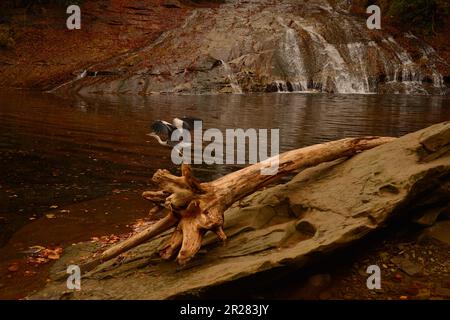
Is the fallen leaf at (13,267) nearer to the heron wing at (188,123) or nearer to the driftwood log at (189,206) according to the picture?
the driftwood log at (189,206)

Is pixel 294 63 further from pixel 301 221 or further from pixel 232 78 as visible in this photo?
pixel 301 221

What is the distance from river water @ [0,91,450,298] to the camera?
21.0 feet

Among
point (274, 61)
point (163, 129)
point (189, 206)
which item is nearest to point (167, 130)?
point (163, 129)

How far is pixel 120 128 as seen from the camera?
13.4 meters

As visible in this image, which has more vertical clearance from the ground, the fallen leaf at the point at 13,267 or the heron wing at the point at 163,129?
the heron wing at the point at 163,129

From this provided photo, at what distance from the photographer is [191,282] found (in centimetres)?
372

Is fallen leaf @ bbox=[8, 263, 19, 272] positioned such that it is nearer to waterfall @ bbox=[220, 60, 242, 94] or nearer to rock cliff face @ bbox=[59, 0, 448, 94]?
rock cliff face @ bbox=[59, 0, 448, 94]

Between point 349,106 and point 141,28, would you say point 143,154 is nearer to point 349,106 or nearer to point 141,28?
point 349,106

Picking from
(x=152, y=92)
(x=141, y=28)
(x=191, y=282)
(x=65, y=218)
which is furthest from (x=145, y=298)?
(x=141, y=28)

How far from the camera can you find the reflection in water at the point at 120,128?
7.70 meters

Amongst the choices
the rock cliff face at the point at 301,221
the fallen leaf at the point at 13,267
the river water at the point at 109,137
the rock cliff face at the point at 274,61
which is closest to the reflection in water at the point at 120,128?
the river water at the point at 109,137

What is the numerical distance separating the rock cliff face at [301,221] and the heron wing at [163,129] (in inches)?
293

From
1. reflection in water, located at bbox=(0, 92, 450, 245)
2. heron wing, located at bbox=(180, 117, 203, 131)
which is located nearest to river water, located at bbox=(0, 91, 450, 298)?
reflection in water, located at bbox=(0, 92, 450, 245)

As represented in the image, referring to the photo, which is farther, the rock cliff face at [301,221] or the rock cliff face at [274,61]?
the rock cliff face at [274,61]
